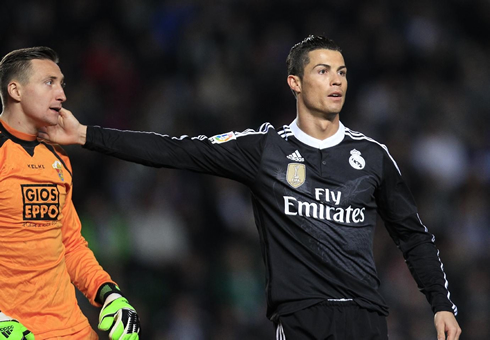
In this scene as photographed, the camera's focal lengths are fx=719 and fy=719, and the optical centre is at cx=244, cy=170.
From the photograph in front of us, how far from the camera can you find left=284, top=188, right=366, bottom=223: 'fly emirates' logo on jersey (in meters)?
3.93

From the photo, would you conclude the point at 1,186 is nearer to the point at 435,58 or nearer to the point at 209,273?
the point at 209,273

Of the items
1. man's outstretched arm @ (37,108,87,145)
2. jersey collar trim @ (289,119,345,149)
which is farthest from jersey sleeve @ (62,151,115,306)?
jersey collar trim @ (289,119,345,149)

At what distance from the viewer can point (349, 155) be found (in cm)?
411

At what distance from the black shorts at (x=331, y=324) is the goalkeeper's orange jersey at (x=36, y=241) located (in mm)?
1041

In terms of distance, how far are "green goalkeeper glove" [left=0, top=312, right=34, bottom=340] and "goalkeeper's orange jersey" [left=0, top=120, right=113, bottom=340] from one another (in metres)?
0.14

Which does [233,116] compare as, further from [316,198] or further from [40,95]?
[40,95]

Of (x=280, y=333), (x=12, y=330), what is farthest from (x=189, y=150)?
(x=12, y=330)

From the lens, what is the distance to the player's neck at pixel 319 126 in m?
4.16

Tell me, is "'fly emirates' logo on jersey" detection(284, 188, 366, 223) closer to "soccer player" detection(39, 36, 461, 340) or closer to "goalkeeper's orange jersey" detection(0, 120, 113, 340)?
"soccer player" detection(39, 36, 461, 340)

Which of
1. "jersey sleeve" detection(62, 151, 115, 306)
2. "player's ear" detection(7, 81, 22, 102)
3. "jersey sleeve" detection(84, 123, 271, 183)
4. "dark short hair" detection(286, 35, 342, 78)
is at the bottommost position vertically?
"jersey sleeve" detection(62, 151, 115, 306)

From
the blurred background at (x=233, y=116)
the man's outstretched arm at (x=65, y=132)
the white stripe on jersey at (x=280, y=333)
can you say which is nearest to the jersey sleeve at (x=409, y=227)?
the white stripe on jersey at (x=280, y=333)

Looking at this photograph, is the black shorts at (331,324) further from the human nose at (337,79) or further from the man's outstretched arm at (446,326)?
the human nose at (337,79)

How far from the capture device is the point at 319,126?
164 inches

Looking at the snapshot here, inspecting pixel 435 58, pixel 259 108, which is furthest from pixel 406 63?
pixel 259 108
